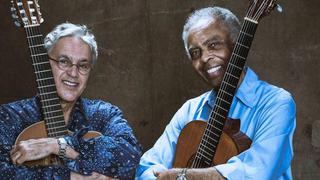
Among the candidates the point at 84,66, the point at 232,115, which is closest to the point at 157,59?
the point at 84,66

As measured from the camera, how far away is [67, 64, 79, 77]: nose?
4.19 m

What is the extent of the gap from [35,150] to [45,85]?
0.40 m

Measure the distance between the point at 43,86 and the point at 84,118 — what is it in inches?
14.9

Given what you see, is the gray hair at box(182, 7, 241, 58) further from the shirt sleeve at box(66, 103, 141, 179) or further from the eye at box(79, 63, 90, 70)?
the shirt sleeve at box(66, 103, 141, 179)

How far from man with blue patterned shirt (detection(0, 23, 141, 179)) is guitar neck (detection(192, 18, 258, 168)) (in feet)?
1.49

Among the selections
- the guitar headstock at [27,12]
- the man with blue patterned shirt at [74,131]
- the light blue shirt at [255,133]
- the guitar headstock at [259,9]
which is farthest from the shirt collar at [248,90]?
the guitar headstock at [27,12]

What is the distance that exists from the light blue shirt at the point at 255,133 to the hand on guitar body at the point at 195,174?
0.04m

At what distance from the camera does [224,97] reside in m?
3.92

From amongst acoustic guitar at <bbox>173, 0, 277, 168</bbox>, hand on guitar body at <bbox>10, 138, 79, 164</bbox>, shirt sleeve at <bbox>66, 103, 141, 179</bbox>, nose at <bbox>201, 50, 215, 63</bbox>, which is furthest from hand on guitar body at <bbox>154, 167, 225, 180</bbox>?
nose at <bbox>201, 50, 215, 63</bbox>

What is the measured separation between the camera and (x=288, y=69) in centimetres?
539

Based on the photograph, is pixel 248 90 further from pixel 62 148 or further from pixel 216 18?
pixel 62 148

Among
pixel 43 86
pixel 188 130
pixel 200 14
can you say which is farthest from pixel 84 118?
pixel 200 14

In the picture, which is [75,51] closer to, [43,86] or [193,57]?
[43,86]

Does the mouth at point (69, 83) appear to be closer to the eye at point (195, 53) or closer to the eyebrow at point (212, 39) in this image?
the eye at point (195, 53)
